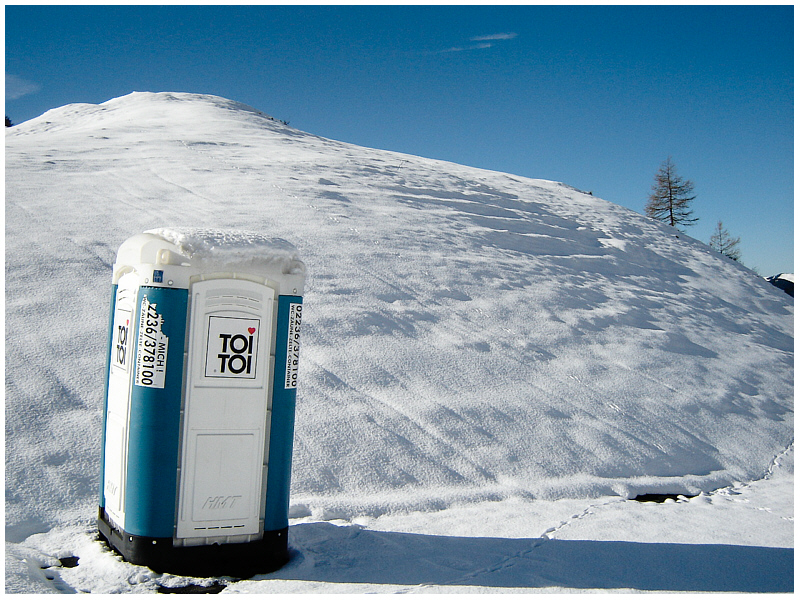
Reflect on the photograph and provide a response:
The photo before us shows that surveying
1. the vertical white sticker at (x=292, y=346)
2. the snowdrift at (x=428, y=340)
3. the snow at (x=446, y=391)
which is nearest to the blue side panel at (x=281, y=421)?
the vertical white sticker at (x=292, y=346)

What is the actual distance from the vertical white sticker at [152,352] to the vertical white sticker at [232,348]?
22cm

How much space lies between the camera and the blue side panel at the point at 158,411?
3057 millimetres

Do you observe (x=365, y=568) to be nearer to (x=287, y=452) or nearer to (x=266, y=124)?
(x=287, y=452)

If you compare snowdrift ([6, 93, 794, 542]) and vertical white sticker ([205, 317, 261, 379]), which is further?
snowdrift ([6, 93, 794, 542])

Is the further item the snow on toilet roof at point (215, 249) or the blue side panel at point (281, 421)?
the blue side panel at point (281, 421)

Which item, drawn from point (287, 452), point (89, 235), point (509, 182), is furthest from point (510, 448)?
point (509, 182)

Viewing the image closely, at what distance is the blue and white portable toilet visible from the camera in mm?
3066

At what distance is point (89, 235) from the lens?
7711 millimetres

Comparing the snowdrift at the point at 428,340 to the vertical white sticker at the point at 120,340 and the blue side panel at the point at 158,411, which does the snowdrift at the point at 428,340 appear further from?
the vertical white sticker at the point at 120,340

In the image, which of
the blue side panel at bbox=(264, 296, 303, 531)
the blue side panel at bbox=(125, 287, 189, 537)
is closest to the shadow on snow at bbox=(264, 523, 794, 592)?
the blue side panel at bbox=(264, 296, 303, 531)

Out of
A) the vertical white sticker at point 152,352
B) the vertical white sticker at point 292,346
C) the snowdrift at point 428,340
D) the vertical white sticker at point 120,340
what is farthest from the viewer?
the snowdrift at point 428,340

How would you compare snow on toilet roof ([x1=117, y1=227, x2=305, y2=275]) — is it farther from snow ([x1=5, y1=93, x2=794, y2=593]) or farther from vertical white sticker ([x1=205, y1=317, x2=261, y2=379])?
vertical white sticker ([x1=205, y1=317, x2=261, y2=379])

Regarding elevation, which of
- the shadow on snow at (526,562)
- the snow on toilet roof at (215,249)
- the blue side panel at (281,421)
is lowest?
the shadow on snow at (526,562)

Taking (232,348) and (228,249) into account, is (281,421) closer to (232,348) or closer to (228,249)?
(232,348)
